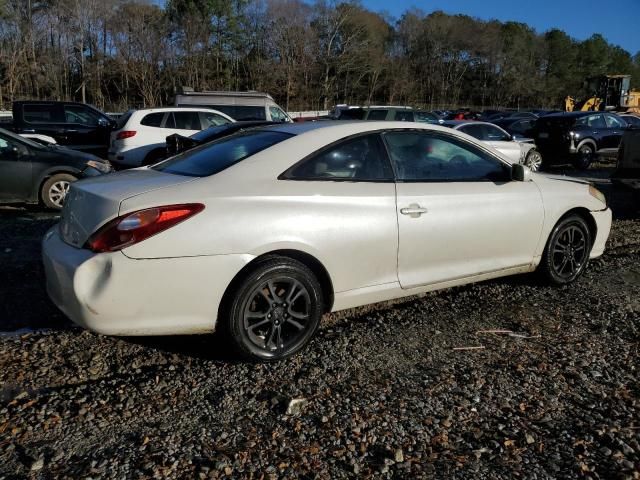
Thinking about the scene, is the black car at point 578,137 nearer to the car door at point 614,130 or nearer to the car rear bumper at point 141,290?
the car door at point 614,130

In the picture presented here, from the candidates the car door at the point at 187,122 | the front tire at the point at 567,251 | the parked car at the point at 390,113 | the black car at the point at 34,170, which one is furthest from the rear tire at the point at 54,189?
the parked car at the point at 390,113

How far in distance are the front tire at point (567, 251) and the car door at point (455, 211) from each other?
0.26 m

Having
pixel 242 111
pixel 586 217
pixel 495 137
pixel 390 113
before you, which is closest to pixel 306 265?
pixel 586 217

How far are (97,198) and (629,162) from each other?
849 cm

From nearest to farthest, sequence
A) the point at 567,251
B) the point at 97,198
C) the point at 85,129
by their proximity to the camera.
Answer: the point at 97,198
the point at 567,251
the point at 85,129

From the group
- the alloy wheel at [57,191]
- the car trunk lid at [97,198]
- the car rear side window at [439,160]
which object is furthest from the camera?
the alloy wheel at [57,191]

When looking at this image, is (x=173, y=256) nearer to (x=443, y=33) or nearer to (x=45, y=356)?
(x=45, y=356)

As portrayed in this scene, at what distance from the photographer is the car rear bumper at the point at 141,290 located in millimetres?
2969

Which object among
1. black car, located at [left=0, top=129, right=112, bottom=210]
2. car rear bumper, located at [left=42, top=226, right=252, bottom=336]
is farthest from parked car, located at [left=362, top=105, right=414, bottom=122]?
car rear bumper, located at [left=42, top=226, right=252, bottom=336]

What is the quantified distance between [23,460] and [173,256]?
3.84 feet

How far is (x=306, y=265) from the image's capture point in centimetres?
348

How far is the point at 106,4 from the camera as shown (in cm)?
4522

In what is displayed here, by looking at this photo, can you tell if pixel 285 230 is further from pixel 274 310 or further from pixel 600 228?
pixel 600 228

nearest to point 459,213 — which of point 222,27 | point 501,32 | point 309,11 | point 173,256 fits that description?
point 173,256
